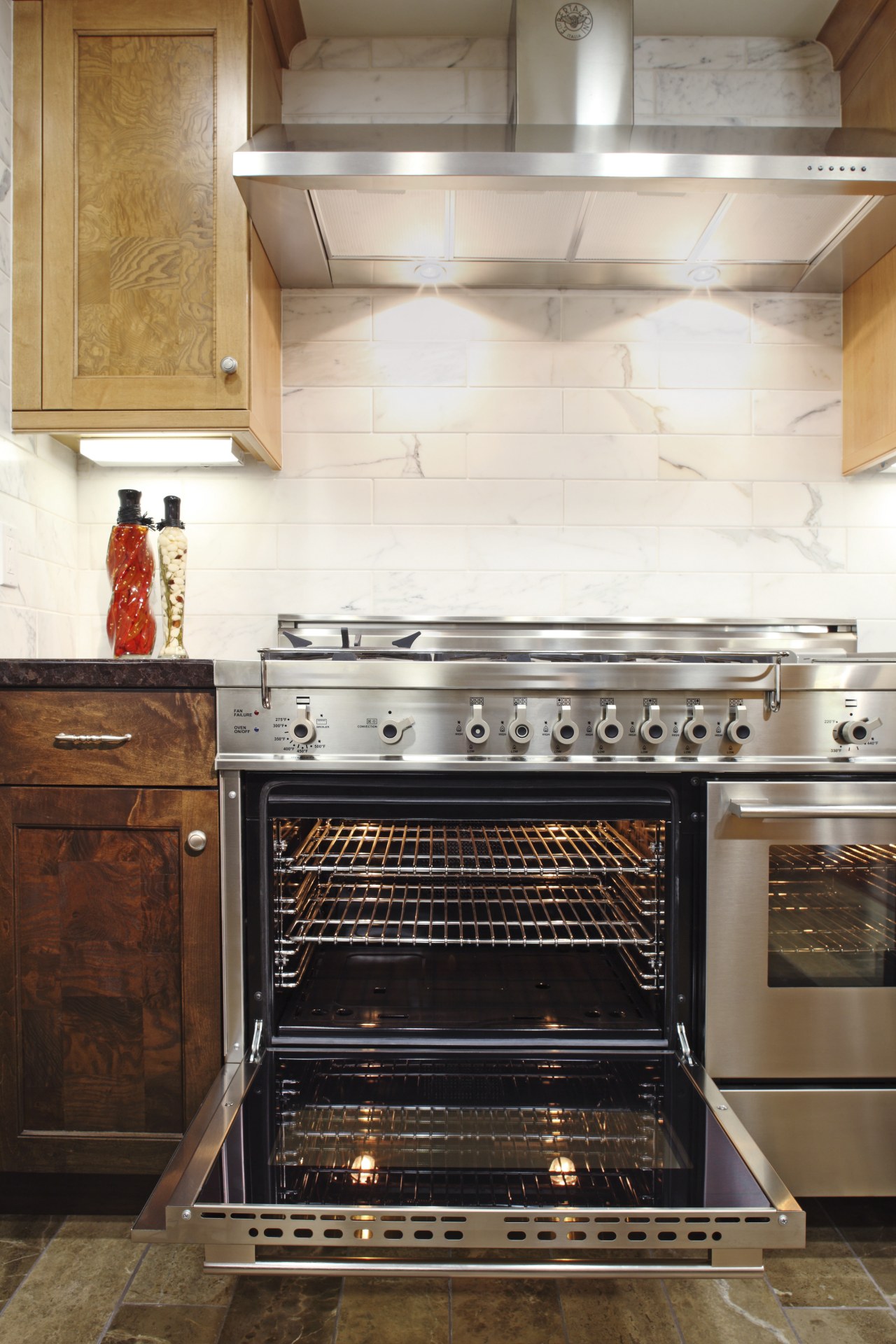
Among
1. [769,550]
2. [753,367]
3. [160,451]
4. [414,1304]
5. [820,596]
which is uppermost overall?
[753,367]

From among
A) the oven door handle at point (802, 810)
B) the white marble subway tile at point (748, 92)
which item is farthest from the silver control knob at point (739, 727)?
the white marble subway tile at point (748, 92)

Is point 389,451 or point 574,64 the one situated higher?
point 574,64

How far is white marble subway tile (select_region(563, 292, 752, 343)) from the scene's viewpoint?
2156 mm

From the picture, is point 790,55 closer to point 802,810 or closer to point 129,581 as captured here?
point 802,810

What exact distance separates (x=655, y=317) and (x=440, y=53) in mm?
939

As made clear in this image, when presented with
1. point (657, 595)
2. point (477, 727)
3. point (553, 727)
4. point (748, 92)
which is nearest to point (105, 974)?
point (477, 727)

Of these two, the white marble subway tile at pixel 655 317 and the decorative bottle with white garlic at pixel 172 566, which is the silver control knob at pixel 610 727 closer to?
the decorative bottle with white garlic at pixel 172 566

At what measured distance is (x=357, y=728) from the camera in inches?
55.4

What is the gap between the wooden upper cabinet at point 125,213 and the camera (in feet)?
5.70

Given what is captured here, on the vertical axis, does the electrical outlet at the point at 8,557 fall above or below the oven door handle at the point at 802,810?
above

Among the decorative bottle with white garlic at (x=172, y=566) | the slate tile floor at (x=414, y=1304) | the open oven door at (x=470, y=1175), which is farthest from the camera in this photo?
the decorative bottle with white garlic at (x=172, y=566)

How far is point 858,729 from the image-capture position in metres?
1.41

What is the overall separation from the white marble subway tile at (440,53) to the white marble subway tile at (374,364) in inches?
30.0

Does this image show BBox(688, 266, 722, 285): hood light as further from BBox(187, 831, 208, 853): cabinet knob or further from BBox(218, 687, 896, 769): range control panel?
BBox(187, 831, 208, 853): cabinet knob
